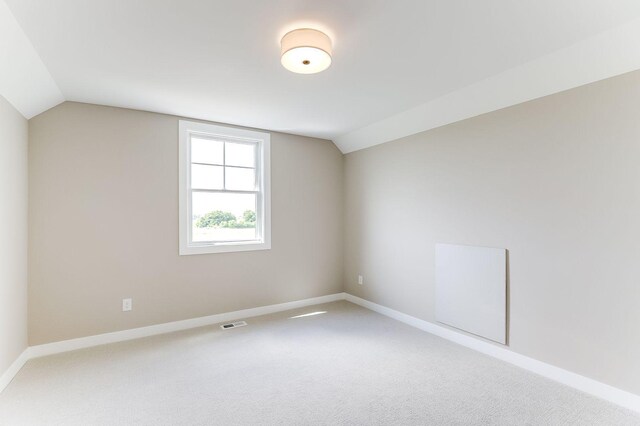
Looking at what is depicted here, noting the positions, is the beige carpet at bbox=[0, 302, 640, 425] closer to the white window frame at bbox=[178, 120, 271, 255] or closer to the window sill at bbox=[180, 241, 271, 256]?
the window sill at bbox=[180, 241, 271, 256]

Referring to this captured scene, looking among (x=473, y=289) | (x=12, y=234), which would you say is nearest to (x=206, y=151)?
(x=12, y=234)

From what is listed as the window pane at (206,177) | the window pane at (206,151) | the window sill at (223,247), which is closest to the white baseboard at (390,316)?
the window sill at (223,247)

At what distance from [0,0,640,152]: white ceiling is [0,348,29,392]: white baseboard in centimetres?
210

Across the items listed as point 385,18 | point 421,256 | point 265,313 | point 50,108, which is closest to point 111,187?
point 50,108

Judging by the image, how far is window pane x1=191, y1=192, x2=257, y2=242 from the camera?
3744mm

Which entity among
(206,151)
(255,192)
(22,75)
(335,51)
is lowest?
(255,192)

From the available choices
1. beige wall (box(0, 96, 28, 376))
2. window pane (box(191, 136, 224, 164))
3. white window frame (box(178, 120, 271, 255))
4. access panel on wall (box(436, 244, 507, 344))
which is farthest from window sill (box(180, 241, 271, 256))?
access panel on wall (box(436, 244, 507, 344))

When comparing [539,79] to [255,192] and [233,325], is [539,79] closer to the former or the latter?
[255,192]

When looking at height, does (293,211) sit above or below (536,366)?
above

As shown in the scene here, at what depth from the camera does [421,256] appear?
358 cm

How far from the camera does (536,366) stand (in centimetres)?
254

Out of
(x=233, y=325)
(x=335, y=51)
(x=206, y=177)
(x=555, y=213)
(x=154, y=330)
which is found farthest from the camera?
(x=206, y=177)

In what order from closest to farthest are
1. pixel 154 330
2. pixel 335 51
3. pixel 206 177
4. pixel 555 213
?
pixel 335 51 → pixel 555 213 → pixel 154 330 → pixel 206 177

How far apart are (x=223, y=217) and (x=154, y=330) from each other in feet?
4.75
